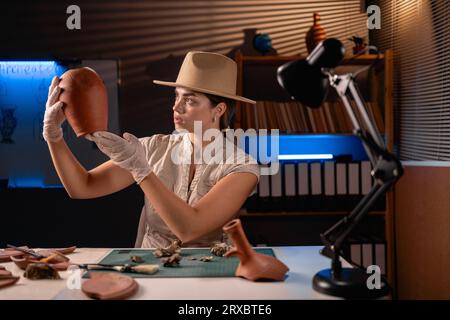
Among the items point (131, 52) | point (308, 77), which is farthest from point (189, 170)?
point (131, 52)

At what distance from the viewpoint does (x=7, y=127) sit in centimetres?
296

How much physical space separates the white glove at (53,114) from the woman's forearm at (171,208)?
1.07ft

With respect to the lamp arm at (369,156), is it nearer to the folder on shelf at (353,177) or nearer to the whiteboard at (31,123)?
the folder on shelf at (353,177)

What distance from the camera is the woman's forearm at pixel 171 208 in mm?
1205

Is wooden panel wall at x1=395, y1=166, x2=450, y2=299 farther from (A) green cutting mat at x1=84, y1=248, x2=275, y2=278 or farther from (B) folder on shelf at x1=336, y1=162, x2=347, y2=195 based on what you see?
(A) green cutting mat at x1=84, y1=248, x2=275, y2=278

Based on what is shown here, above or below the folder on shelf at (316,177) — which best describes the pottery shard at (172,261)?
above

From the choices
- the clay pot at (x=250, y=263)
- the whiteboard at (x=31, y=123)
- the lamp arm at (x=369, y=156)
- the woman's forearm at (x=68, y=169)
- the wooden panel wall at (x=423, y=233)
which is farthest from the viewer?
the whiteboard at (x=31, y=123)

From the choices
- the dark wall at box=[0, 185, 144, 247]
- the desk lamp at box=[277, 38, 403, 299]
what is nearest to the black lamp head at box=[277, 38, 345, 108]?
the desk lamp at box=[277, 38, 403, 299]

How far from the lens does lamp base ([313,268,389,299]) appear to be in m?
0.86

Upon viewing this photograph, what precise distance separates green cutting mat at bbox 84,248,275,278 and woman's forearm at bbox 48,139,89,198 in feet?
1.33

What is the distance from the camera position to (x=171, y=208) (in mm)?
1229

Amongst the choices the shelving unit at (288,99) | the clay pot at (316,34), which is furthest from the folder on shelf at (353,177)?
the clay pot at (316,34)

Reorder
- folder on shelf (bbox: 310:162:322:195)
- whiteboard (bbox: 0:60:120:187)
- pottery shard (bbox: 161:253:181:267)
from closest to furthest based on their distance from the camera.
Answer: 1. pottery shard (bbox: 161:253:181:267)
2. folder on shelf (bbox: 310:162:322:195)
3. whiteboard (bbox: 0:60:120:187)
